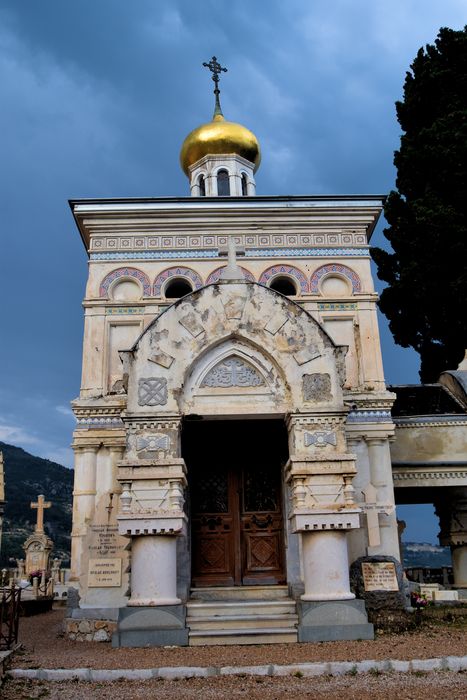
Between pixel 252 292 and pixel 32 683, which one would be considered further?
pixel 252 292

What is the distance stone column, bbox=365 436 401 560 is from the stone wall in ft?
18.5

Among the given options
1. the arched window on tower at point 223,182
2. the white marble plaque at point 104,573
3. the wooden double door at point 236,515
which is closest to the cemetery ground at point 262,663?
the white marble plaque at point 104,573

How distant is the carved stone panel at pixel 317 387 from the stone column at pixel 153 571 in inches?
137

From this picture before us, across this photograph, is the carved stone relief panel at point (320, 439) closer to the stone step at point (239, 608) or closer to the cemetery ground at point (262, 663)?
the stone step at point (239, 608)

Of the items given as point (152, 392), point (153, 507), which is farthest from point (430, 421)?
point (153, 507)

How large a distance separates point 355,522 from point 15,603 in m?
5.62

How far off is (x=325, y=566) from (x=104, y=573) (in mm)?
5189

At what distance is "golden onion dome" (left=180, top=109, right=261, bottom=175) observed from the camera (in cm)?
2245

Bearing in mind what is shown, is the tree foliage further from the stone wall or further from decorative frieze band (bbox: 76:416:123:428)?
the stone wall

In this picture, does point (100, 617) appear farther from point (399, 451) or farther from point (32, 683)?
point (399, 451)

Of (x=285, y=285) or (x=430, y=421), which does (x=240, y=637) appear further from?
(x=285, y=285)

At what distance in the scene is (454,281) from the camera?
2227cm

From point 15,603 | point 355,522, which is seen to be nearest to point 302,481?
point 355,522

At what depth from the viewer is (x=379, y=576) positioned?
43.3 feet
